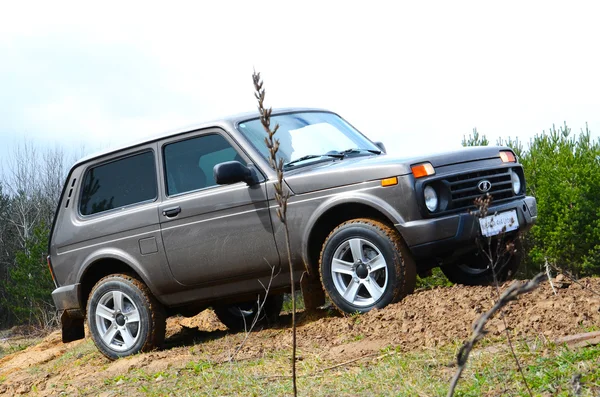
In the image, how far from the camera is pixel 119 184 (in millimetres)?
8547

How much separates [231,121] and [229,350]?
2132mm

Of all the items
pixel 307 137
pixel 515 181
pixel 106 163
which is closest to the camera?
pixel 515 181

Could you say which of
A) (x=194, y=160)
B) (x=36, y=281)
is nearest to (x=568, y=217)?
(x=194, y=160)

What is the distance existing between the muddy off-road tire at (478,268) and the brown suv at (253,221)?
1cm

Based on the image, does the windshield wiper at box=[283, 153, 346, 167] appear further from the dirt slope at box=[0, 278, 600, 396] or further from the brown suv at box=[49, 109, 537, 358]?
the dirt slope at box=[0, 278, 600, 396]

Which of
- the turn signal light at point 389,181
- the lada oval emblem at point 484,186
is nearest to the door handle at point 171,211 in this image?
the turn signal light at point 389,181

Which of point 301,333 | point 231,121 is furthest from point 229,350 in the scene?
point 231,121

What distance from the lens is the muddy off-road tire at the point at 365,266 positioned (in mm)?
6707

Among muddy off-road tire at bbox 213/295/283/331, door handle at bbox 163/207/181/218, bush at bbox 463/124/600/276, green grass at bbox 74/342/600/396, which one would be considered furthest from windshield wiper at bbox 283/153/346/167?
bush at bbox 463/124/600/276

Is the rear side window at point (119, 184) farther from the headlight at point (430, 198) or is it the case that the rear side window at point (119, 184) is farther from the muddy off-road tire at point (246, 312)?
the headlight at point (430, 198)

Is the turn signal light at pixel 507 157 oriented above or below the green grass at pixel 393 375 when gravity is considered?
above

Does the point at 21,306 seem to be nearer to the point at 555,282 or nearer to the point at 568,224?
the point at 568,224

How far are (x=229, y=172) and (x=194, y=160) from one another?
1.00 meters

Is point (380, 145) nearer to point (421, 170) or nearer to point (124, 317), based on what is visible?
point (421, 170)
